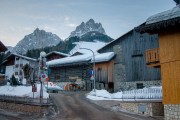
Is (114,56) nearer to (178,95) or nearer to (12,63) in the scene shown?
(178,95)

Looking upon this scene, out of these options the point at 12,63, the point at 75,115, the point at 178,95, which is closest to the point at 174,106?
the point at 178,95

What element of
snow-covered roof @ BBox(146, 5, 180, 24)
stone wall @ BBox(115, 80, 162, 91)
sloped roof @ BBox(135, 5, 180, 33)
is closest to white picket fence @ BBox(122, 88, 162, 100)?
sloped roof @ BBox(135, 5, 180, 33)

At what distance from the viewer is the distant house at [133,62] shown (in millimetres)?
36719

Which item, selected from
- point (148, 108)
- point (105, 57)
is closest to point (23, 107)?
point (148, 108)

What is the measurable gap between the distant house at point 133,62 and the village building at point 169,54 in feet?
50.0

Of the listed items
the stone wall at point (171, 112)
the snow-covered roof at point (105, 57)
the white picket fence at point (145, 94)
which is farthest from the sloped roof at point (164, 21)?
the snow-covered roof at point (105, 57)

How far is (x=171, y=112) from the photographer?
19.8 m

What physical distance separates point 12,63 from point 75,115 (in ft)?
164

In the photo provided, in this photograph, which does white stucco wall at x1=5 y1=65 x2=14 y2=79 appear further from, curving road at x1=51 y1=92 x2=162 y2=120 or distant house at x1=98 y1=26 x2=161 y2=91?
curving road at x1=51 y1=92 x2=162 y2=120

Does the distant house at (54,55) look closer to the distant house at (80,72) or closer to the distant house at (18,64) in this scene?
the distant house at (18,64)

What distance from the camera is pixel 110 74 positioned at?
41.4 metres

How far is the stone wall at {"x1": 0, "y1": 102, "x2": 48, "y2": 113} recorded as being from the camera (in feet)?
72.8

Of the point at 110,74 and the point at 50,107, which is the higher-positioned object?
the point at 110,74

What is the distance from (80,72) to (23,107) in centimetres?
2348
